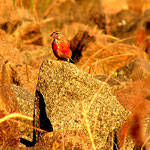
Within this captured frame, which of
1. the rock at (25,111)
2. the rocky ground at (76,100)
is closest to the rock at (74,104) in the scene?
the rocky ground at (76,100)

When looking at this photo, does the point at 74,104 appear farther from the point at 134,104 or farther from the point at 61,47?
the point at 61,47

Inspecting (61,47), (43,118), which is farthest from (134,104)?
(61,47)

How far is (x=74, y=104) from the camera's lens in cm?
457

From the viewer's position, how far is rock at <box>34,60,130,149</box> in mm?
4488

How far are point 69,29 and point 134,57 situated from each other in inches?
126

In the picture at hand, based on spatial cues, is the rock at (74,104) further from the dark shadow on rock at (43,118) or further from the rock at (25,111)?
the rock at (25,111)

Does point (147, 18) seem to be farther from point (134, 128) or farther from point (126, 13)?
point (134, 128)

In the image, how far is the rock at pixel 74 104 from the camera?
4.49 meters

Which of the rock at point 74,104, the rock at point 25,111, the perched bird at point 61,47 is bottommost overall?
the rock at point 25,111

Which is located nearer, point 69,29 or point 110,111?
point 110,111

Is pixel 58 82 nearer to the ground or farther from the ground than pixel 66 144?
farther from the ground

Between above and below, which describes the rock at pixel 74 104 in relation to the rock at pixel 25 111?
above

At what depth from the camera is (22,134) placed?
5328 mm

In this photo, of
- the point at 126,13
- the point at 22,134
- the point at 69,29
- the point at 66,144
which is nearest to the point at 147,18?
the point at 69,29
